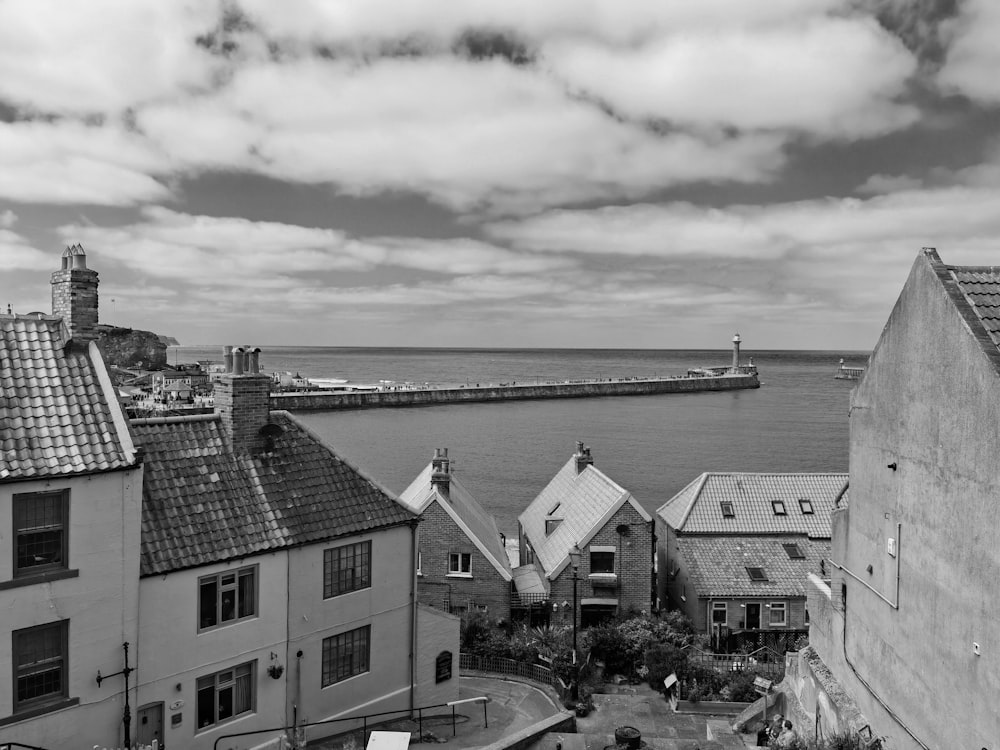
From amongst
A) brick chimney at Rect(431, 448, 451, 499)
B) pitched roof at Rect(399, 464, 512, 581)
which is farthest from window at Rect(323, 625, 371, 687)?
brick chimney at Rect(431, 448, 451, 499)

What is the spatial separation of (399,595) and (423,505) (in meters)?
10.9

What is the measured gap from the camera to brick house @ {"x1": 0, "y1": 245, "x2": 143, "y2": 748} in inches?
561

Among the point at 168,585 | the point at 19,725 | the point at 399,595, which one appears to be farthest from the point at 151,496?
the point at 399,595

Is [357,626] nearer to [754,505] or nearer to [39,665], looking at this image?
[39,665]

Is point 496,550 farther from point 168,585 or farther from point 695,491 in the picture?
point 168,585

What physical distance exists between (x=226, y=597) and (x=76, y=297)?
7.63 metres

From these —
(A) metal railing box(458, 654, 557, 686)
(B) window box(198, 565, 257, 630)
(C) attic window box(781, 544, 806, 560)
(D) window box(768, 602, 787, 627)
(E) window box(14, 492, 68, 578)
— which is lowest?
(D) window box(768, 602, 787, 627)

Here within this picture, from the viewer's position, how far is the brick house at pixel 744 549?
3400 centimetres

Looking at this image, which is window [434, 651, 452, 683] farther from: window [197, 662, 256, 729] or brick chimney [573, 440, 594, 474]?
brick chimney [573, 440, 594, 474]

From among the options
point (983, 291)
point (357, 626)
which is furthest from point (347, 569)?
point (983, 291)

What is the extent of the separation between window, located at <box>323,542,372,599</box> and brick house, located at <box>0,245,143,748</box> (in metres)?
4.94

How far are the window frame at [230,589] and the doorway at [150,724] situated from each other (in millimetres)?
1804

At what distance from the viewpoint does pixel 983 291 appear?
1290 centimetres

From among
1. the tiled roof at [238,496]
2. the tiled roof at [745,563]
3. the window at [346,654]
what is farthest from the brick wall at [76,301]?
the tiled roof at [745,563]
